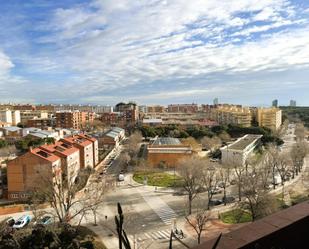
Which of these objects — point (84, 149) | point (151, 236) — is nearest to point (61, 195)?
point (151, 236)

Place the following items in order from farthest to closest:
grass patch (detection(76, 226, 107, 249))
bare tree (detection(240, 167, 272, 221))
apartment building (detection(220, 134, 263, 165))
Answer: apartment building (detection(220, 134, 263, 165)) → bare tree (detection(240, 167, 272, 221)) → grass patch (detection(76, 226, 107, 249))

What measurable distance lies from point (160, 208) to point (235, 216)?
4.50 m

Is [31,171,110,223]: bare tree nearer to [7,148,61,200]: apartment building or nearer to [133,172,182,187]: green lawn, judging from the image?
[7,148,61,200]: apartment building

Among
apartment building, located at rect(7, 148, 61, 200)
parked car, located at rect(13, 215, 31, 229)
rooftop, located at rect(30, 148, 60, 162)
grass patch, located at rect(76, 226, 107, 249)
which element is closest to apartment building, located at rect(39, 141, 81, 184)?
rooftop, located at rect(30, 148, 60, 162)

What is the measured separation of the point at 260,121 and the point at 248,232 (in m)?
57.1

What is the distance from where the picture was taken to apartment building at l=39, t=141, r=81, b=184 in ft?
73.0

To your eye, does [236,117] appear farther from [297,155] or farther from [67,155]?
[67,155]

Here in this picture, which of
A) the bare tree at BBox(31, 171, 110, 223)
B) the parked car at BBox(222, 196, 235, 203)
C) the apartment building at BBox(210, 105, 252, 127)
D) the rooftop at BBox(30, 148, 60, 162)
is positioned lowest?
the parked car at BBox(222, 196, 235, 203)

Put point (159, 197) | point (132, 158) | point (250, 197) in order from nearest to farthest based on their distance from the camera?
point (250, 197) < point (159, 197) < point (132, 158)

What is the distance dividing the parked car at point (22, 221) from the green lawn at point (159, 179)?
9916 millimetres

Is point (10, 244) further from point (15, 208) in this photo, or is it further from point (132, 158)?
point (132, 158)

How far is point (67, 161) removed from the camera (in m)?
22.6

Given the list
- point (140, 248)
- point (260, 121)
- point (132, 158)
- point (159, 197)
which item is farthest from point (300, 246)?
point (260, 121)

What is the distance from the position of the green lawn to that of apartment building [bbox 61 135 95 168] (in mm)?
4852
